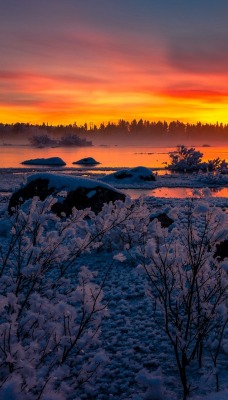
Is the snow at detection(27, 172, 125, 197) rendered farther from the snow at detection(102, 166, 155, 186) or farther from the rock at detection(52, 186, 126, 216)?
the snow at detection(102, 166, 155, 186)

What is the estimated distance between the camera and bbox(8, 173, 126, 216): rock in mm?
12172

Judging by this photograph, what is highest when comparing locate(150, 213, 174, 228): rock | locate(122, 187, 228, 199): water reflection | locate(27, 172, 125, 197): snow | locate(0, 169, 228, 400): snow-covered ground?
locate(27, 172, 125, 197): snow

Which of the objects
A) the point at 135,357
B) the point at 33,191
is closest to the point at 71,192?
the point at 33,191

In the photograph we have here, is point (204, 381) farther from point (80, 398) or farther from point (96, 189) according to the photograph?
point (96, 189)

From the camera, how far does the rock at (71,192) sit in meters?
12.2

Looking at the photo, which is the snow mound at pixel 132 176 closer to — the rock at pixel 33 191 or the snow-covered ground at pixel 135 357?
the rock at pixel 33 191

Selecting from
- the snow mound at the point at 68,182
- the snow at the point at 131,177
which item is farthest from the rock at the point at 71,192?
the snow at the point at 131,177

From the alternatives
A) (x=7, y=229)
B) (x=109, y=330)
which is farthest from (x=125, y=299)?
(x=7, y=229)

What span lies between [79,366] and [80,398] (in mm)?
548

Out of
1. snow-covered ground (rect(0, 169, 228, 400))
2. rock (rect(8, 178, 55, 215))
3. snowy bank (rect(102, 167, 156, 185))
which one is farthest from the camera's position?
snowy bank (rect(102, 167, 156, 185))

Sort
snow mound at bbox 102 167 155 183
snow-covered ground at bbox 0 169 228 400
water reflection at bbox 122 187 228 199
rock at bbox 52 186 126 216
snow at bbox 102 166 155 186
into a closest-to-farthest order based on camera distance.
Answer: snow-covered ground at bbox 0 169 228 400
rock at bbox 52 186 126 216
water reflection at bbox 122 187 228 199
snow at bbox 102 166 155 186
snow mound at bbox 102 167 155 183

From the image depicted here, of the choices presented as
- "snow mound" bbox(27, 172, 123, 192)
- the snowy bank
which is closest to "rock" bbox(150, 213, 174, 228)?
"snow mound" bbox(27, 172, 123, 192)

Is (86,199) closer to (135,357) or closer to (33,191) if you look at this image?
(33,191)

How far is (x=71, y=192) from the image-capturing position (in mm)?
12398
